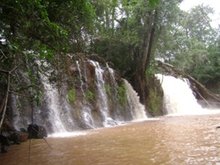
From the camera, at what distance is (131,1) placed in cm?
482

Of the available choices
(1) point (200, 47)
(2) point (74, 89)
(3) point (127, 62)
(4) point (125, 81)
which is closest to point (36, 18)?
(2) point (74, 89)

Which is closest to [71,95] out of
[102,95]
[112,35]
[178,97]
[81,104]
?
[81,104]

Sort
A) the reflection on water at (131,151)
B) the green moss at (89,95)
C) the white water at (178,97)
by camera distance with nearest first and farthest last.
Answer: the reflection on water at (131,151)
the green moss at (89,95)
the white water at (178,97)

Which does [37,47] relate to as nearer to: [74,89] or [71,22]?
[71,22]

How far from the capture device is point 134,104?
20.3 meters

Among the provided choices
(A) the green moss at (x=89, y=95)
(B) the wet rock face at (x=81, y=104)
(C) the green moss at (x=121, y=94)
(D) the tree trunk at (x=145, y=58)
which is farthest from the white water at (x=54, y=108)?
(D) the tree trunk at (x=145, y=58)

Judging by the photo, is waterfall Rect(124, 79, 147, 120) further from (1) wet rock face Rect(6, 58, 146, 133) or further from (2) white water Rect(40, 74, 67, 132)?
(2) white water Rect(40, 74, 67, 132)

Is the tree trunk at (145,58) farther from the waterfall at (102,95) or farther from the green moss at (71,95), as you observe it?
the green moss at (71,95)

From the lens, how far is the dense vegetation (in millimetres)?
6836

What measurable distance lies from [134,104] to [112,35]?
13.8 feet

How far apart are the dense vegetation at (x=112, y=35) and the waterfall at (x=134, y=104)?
574 millimetres

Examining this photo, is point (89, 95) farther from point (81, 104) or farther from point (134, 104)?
point (134, 104)

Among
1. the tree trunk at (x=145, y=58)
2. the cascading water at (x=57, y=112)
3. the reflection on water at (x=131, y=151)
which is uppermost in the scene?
the tree trunk at (x=145, y=58)

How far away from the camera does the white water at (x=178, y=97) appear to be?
2364cm
